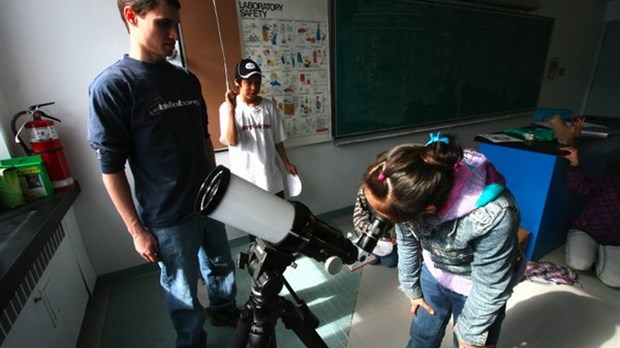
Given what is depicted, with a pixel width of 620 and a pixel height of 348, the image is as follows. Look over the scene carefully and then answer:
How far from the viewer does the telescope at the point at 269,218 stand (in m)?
0.57

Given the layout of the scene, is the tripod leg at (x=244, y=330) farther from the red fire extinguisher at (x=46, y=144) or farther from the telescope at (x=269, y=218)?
the red fire extinguisher at (x=46, y=144)

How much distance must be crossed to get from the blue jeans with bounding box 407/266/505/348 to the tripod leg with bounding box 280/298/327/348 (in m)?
0.53

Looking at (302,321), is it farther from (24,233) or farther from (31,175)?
(31,175)

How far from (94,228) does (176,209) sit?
1158 mm

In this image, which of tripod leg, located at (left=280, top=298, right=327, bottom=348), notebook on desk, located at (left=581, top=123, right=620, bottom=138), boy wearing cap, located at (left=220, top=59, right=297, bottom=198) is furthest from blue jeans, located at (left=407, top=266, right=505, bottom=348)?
notebook on desk, located at (left=581, top=123, right=620, bottom=138)

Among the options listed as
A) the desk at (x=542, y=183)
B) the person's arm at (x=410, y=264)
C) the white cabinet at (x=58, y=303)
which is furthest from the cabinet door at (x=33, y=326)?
the desk at (x=542, y=183)

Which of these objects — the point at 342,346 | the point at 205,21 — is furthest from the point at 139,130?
the point at 342,346

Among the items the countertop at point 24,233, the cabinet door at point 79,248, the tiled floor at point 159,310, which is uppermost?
the countertop at point 24,233

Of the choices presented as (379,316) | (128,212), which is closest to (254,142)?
(128,212)

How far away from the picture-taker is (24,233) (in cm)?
114

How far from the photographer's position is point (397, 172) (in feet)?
2.45

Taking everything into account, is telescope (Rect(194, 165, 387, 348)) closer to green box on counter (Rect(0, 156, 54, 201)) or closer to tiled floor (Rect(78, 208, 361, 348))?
tiled floor (Rect(78, 208, 361, 348))

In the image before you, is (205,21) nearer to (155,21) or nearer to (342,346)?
(155,21)

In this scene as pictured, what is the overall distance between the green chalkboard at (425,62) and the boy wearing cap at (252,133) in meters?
0.78
